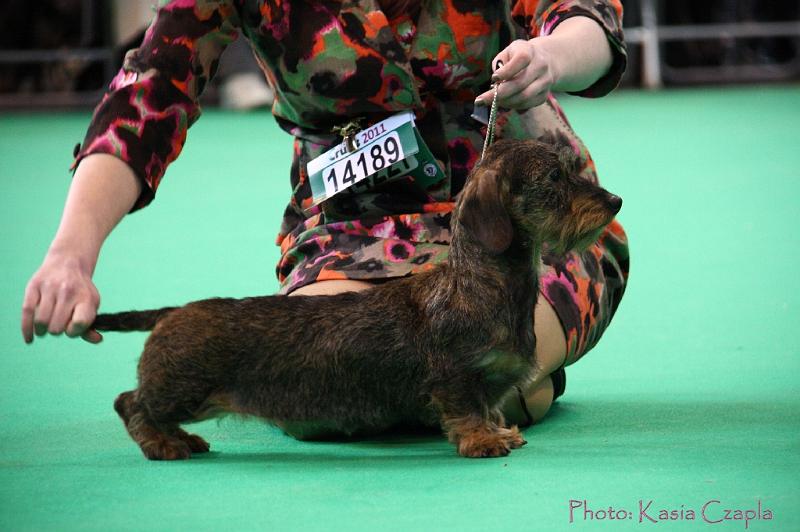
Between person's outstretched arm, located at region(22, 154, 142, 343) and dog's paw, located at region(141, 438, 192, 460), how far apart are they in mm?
330

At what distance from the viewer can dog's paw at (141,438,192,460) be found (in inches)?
94.5

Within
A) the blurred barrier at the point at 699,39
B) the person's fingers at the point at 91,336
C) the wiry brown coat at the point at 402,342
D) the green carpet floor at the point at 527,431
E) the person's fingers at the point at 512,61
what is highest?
the person's fingers at the point at 512,61

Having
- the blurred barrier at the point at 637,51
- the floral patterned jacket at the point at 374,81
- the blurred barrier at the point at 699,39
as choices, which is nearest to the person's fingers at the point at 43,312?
the floral patterned jacket at the point at 374,81

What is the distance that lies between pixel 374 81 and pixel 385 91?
34mm

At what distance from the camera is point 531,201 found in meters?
2.34

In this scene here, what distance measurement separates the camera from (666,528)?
1.90 m

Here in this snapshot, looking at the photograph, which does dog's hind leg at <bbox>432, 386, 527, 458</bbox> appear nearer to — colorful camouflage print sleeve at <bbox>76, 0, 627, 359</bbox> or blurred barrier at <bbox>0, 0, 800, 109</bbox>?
colorful camouflage print sleeve at <bbox>76, 0, 627, 359</bbox>

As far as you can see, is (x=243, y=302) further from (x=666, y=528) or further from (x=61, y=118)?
(x=61, y=118)

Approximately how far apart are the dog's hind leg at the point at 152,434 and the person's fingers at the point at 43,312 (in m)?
0.41

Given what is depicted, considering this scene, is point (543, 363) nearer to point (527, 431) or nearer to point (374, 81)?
point (527, 431)

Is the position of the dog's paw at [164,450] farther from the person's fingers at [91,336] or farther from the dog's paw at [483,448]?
the dog's paw at [483,448]

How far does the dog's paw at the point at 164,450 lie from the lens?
240 centimetres

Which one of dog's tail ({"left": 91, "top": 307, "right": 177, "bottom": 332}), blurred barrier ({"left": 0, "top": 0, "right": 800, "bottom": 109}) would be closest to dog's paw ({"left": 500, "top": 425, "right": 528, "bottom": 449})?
dog's tail ({"left": 91, "top": 307, "right": 177, "bottom": 332})

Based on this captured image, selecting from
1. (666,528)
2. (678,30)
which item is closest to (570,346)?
(666,528)
